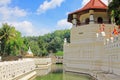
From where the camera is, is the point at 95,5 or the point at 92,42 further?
the point at 95,5

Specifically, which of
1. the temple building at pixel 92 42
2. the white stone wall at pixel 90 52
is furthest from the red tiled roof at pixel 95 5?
the white stone wall at pixel 90 52

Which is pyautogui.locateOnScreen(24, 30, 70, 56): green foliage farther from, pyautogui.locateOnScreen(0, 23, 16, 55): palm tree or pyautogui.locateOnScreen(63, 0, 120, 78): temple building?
pyautogui.locateOnScreen(63, 0, 120, 78): temple building

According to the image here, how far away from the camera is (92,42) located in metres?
23.1

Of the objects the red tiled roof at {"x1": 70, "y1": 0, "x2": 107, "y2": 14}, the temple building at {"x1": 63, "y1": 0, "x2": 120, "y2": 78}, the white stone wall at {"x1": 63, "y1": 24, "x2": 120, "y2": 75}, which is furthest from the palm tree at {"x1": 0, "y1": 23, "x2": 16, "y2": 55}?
the red tiled roof at {"x1": 70, "y1": 0, "x2": 107, "y2": 14}

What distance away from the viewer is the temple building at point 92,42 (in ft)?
67.3

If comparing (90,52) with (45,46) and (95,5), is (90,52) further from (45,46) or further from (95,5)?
(45,46)

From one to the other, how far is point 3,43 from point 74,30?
17.2m

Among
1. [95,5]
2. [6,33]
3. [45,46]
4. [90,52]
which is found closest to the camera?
[90,52]

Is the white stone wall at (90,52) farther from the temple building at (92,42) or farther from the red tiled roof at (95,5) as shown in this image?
the red tiled roof at (95,5)

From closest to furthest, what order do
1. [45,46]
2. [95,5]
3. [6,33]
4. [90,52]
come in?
1. [90,52]
2. [95,5]
3. [6,33]
4. [45,46]

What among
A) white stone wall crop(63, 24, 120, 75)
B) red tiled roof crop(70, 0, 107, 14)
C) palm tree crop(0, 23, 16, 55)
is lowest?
white stone wall crop(63, 24, 120, 75)

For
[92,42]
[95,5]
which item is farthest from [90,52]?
[95,5]

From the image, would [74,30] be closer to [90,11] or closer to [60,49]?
[90,11]

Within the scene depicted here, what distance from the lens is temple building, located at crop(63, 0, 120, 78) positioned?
2052cm
